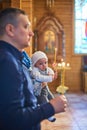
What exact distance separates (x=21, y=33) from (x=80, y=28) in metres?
8.13

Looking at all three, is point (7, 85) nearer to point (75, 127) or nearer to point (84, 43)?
point (75, 127)

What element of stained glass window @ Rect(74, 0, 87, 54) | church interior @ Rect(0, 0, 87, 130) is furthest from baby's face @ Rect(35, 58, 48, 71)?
stained glass window @ Rect(74, 0, 87, 54)

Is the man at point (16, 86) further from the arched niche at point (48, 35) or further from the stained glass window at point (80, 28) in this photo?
the stained glass window at point (80, 28)

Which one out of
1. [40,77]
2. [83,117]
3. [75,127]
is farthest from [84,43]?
[40,77]

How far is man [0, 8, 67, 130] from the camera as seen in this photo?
105 cm

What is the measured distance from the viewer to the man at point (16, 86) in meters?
1.05

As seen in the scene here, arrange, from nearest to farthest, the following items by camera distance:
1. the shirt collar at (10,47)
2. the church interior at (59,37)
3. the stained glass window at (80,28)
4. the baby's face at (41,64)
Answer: the shirt collar at (10,47) → the baby's face at (41,64) → the church interior at (59,37) → the stained glass window at (80,28)

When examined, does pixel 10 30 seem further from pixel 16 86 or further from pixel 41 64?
pixel 41 64

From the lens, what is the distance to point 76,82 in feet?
29.9

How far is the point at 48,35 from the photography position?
8.98 m

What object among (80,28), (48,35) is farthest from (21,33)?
(80,28)

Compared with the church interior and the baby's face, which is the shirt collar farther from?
the church interior

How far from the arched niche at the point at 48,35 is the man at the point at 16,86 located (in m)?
7.75

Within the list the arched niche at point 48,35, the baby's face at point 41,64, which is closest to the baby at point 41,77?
the baby's face at point 41,64
